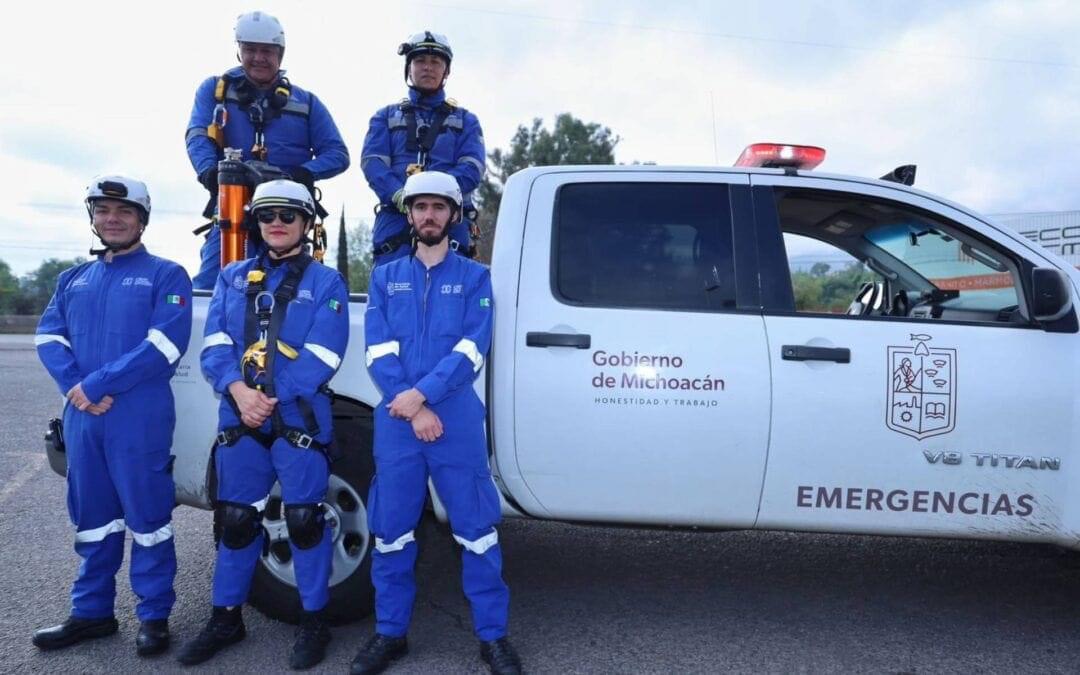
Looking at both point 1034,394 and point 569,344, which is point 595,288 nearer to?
point 569,344

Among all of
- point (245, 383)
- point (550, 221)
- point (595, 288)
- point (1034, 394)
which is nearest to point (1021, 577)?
point (1034, 394)

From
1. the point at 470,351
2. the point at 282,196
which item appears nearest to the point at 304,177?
the point at 282,196

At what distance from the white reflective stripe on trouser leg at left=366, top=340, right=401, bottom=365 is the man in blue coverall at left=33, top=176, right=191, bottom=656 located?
824 mm

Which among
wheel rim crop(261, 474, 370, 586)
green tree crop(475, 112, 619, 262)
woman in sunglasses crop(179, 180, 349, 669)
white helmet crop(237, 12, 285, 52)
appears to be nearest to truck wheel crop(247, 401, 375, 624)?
wheel rim crop(261, 474, 370, 586)

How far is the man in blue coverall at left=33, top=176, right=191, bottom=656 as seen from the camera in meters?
3.12

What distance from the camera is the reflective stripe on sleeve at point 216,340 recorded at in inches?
121

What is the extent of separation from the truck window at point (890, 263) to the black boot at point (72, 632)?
305 centimetres

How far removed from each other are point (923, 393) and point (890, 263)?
97cm

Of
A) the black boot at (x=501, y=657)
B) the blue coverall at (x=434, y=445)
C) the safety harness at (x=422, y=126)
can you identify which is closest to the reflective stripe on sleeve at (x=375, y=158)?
the safety harness at (x=422, y=126)

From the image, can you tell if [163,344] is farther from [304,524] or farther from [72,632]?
[72,632]

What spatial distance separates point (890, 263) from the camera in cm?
375

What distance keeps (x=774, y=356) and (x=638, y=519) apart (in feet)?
2.63

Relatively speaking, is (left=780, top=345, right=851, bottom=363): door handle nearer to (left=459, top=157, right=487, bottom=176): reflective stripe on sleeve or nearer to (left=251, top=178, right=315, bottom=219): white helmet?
(left=251, top=178, right=315, bottom=219): white helmet

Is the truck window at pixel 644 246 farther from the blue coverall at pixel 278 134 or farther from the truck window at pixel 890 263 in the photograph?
the blue coverall at pixel 278 134
